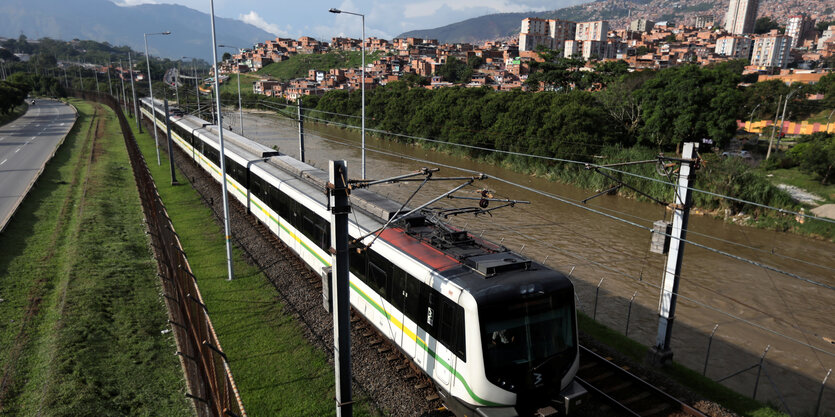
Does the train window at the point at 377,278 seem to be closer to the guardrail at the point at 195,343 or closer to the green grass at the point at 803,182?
A: the guardrail at the point at 195,343

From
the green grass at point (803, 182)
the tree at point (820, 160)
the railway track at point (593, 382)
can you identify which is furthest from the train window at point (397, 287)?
the tree at point (820, 160)

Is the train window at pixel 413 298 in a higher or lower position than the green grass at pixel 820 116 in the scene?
lower

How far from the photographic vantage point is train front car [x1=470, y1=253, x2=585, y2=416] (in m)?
7.82

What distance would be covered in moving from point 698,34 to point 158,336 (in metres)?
232

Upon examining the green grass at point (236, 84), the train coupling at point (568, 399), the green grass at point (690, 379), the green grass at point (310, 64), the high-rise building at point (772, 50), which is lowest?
the green grass at point (690, 379)

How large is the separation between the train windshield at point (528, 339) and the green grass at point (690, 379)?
13.9ft

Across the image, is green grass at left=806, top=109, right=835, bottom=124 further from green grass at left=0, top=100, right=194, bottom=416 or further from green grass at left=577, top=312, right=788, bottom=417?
green grass at left=0, top=100, right=194, bottom=416

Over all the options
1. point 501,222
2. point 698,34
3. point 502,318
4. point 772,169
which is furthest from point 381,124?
point 698,34

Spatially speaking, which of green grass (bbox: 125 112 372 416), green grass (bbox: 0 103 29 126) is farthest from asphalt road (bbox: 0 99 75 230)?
green grass (bbox: 125 112 372 416)

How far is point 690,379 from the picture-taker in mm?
11047

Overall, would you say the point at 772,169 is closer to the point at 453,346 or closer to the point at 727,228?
the point at 727,228

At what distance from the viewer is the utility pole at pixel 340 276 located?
7.52 meters

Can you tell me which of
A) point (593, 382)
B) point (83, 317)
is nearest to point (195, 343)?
point (83, 317)

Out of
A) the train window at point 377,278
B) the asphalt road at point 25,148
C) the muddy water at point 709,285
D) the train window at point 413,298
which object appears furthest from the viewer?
the asphalt road at point 25,148
